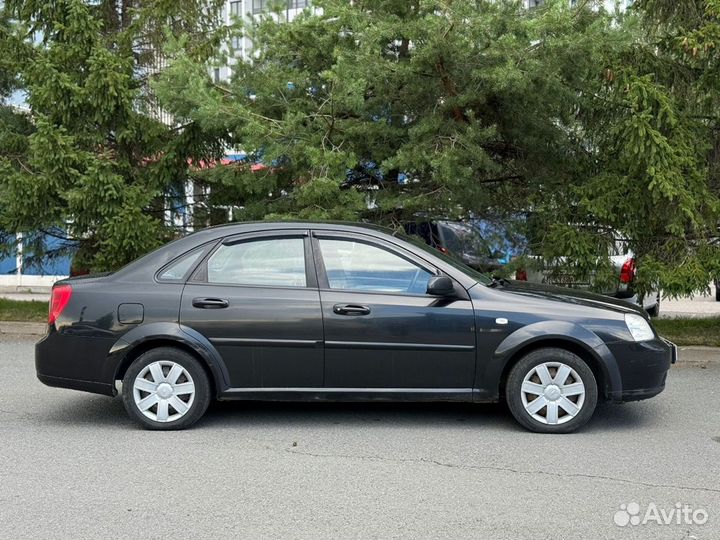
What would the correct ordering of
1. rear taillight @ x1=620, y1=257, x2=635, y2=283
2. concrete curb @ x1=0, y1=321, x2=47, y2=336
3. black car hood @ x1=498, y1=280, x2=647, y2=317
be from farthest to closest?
concrete curb @ x1=0, y1=321, x2=47, y2=336 → rear taillight @ x1=620, y1=257, x2=635, y2=283 → black car hood @ x1=498, y1=280, x2=647, y2=317

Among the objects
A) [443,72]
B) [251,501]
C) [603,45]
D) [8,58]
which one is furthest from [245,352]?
[8,58]

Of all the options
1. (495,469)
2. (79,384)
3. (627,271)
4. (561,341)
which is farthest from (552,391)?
(627,271)

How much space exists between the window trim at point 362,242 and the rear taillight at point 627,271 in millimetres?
4543

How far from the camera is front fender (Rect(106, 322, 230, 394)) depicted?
18.8ft

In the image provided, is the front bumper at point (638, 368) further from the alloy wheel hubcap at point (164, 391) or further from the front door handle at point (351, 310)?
the alloy wheel hubcap at point (164, 391)

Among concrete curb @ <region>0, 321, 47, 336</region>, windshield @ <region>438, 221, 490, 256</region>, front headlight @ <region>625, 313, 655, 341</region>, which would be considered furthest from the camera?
concrete curb @ <region>0, 321, 47, 336</region>

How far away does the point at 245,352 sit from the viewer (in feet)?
19.0

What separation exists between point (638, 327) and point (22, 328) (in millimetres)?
8425

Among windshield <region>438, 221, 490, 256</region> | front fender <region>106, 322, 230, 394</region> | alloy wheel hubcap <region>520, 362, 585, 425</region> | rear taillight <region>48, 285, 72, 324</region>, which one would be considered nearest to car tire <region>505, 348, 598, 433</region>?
alloy wheel hubcap <region>520, 362, 585, 425</region>

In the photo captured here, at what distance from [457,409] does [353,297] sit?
149cm

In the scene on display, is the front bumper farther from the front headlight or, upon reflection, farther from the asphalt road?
A: the asphalt road

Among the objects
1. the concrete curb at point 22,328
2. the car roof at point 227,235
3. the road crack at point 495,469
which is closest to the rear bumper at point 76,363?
the car roof at point 227,235

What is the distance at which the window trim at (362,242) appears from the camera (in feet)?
19.2

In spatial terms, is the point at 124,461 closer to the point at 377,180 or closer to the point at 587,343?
the point at 587,343
